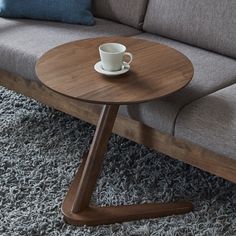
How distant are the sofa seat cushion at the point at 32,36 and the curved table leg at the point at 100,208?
0.50 m

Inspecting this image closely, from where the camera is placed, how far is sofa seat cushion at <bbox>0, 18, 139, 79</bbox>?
2.10 m

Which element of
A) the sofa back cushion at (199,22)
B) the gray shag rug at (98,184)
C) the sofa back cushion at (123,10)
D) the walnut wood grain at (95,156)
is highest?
the sofa back cushion at (199,22)

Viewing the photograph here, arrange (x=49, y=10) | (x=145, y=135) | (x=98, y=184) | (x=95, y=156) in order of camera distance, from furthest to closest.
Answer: (x=49, y=10) < (x=98, y=184) < (x=145, y=135) < (x=95, y=156)

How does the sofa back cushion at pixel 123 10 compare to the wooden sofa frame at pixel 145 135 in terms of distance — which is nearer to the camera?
the wooden sofa frame at pixel 145 135

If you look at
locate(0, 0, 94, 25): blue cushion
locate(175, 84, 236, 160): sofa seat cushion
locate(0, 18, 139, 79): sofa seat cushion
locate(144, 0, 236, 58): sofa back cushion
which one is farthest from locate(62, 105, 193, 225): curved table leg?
locate(0, 0, 94, 25): blue cushion

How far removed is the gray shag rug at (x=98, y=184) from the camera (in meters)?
1.77

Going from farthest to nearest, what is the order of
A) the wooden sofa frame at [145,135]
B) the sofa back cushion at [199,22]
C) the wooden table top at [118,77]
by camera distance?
the sofa back cushion at [199,22] → the wooden sofa frame at [145,135] → the wooden table top at [118,77]

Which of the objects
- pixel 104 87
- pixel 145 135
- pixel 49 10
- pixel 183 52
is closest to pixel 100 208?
pixel 145 135

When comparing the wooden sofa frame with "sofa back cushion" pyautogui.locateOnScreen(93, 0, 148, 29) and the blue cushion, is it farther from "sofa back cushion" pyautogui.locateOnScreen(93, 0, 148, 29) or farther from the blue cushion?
"sofa back cushion" pyautogui.locateOnScreen(93, 0, 148, 29)

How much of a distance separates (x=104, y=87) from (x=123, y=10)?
90 centimetres

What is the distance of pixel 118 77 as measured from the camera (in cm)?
169

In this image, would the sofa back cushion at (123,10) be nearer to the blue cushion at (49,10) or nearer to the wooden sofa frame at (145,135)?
the blue cushion at (49,10)

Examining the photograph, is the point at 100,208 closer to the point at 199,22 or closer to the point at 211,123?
the point at 211,123

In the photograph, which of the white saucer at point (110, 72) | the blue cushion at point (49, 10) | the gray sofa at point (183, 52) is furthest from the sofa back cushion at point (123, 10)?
the white saucer at point (110, 72)
